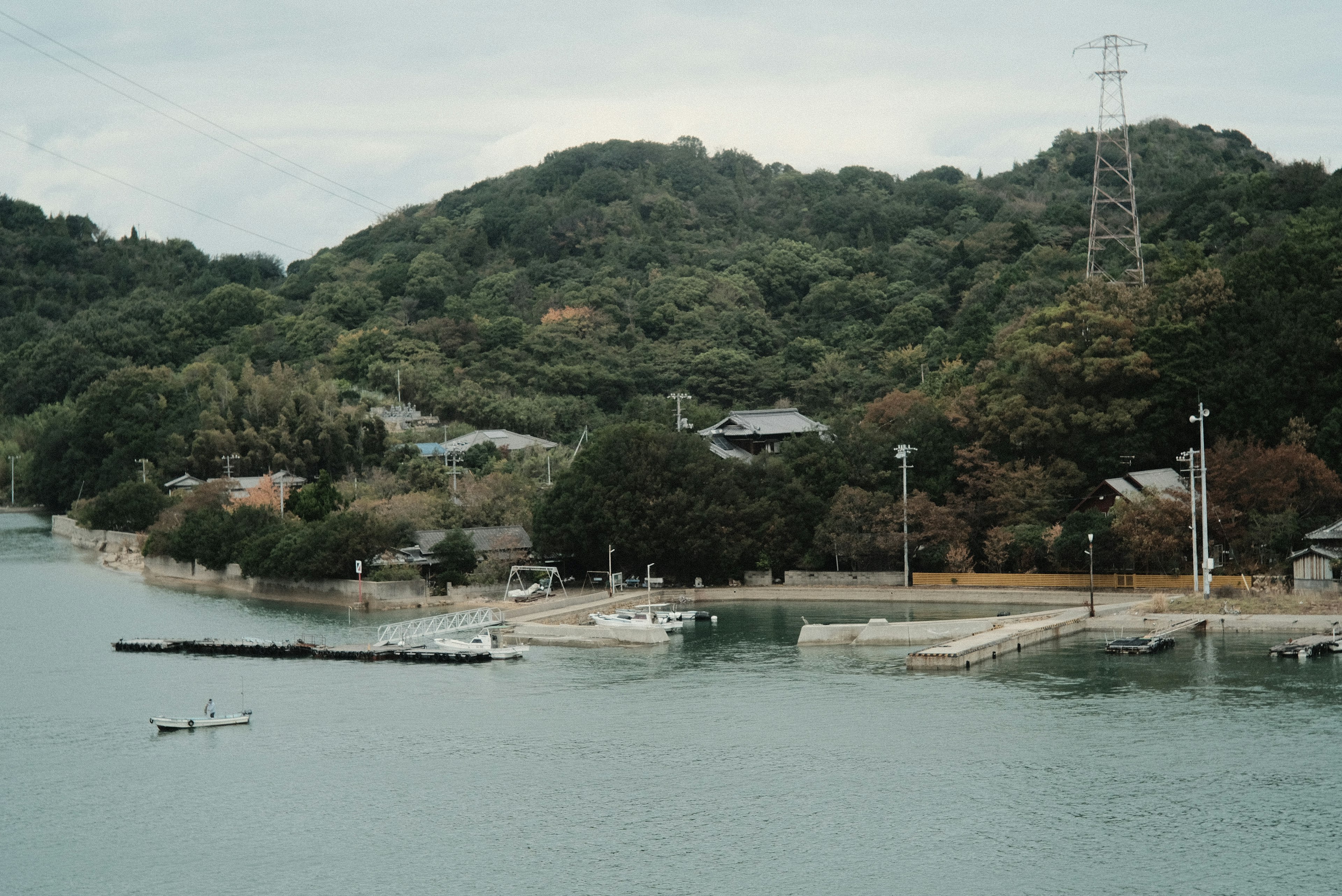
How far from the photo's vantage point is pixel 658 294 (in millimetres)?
95750

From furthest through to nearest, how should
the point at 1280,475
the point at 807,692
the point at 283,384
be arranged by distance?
1. the point at 283,384
2. the point at 1280,475
3. the point at 807,692

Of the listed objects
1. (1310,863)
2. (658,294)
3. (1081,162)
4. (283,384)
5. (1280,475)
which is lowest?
(1310,863)

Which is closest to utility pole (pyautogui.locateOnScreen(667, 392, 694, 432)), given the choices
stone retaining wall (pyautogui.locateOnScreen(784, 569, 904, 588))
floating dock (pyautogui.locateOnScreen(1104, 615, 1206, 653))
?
stone retaining wall (pyautogui.locateOnScreen(784, 569, 904, 588))

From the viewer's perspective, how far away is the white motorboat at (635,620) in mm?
43250

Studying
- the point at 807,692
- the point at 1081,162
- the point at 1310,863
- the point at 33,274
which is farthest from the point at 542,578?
the point at 33,274

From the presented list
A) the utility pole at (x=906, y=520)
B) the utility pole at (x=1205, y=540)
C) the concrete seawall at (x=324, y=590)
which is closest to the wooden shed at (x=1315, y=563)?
the utility pole at (x=1205, y=540)

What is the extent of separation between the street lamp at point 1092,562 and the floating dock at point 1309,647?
20.7ft

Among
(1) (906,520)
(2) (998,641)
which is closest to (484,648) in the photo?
(2) (998,641)

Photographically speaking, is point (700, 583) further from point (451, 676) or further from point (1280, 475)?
point (1280, 475)

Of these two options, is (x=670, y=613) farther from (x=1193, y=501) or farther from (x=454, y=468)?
(x=454, y=468)

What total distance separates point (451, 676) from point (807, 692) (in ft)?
31.9

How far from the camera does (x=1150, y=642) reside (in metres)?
37.1

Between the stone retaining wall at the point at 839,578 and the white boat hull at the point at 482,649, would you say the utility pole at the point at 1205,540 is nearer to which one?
the stone retaining wall at the point at 839,578

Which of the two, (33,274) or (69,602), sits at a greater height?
(33,274)
